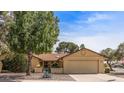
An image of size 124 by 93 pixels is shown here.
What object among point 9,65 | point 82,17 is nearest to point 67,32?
point 82,17

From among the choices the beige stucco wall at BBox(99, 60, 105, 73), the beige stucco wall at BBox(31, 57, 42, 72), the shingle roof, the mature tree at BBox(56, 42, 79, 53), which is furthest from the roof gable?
the beige stucco wall at BBox(31, 57, 42, 72)

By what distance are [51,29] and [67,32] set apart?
104 inches

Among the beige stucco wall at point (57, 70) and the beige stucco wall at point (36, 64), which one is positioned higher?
the beige stucco wall at point (36, 64)

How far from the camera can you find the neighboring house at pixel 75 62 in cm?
2809

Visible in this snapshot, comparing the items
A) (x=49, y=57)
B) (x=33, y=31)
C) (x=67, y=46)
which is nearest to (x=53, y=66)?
(x=49, y=57)

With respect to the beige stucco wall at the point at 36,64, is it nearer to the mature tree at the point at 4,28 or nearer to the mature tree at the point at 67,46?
the mature tree at the point at 67,46

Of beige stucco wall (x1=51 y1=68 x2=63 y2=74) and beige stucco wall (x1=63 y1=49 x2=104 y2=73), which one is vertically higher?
beige stucco wall (x1=63 y1=49 x2=104 y2=73)

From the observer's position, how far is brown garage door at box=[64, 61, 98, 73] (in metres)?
27.9

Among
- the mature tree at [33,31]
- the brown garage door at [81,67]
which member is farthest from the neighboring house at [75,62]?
the mature tree at [33,31]

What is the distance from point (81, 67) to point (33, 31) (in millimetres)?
6101

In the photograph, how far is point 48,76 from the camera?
2303 cm

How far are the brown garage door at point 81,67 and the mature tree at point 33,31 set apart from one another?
4.64m

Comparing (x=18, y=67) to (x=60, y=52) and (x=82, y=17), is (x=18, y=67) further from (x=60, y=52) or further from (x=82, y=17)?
(x=82, y=17)

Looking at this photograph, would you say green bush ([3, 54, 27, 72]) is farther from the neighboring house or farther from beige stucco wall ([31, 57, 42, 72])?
the neighboring house
